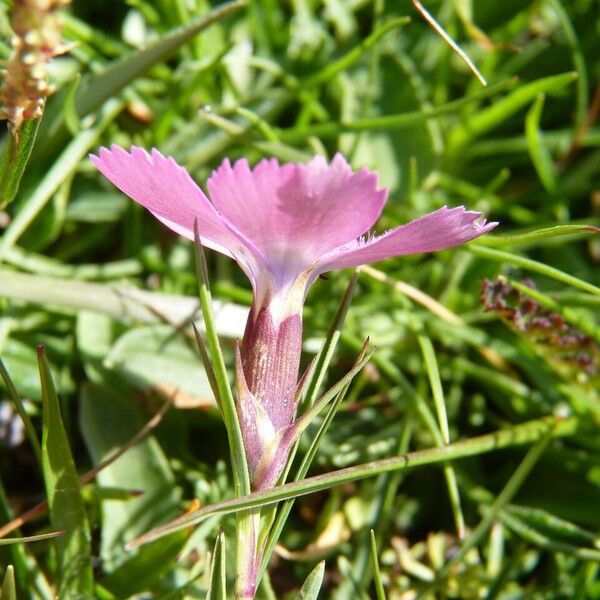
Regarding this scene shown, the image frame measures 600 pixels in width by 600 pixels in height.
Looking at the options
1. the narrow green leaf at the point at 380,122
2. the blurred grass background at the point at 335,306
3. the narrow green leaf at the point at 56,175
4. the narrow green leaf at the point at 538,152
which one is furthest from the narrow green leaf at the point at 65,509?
the narrow green leaf at the point at 538,152

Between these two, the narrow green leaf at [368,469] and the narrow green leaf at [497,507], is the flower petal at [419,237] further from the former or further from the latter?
the narrow green leaf at [497,507]

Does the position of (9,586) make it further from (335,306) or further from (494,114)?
(494,114)

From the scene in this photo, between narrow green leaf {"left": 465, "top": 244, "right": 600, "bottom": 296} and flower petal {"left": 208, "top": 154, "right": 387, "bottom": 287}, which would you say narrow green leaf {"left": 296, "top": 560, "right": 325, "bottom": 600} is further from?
narrow green leaf {"left": 465, "top": 244, "right": 600, "bottom": 296}

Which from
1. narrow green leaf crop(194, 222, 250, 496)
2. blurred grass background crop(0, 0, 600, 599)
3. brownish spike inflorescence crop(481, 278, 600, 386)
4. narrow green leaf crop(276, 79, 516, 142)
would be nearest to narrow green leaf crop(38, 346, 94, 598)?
blurred grass background crop(0, 0, 600, 599)

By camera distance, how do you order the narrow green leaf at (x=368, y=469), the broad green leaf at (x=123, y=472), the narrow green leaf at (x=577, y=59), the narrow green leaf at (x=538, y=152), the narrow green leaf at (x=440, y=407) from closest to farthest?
the narrow green leaf at (x=368, y=469) → the narrow green leaf at (x=440, y=407) → the broad green leaf at (x=123, y=472) → the narrow green leaf at (x=538, y=152) → the narrow green leaf at (x=577, y=59)

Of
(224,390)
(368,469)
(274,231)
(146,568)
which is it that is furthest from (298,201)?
(146,568)

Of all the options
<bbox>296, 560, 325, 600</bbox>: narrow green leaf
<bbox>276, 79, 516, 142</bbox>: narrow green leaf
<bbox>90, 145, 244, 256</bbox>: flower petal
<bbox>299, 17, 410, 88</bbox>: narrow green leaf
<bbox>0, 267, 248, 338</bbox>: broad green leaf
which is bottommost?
<bbox>296, 560, 325, 600</bbox>: narrow green leaf
